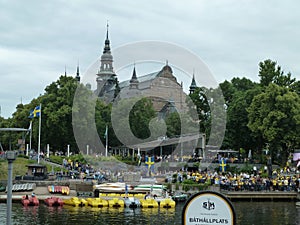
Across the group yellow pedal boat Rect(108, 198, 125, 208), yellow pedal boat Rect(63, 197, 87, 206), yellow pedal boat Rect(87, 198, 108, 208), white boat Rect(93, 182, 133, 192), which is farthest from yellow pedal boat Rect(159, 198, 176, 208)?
yellow pedal boat Rect(63, 197, 87, 206)

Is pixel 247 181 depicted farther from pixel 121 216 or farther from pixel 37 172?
pixel 37 172

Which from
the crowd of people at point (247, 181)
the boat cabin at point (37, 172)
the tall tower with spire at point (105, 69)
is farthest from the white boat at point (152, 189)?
the tall tower with spire at point (105, 69)

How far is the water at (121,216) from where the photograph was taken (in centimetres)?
2712

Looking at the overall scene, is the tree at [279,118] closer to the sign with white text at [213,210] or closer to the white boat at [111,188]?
the white boat at [111,188]

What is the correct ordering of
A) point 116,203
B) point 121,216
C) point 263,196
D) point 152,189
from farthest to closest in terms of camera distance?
point 263,196, point 152,189, point 116,203, point 121,216

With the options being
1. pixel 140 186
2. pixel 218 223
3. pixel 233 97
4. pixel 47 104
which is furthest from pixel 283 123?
pixel 218 223

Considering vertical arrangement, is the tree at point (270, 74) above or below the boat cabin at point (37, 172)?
above

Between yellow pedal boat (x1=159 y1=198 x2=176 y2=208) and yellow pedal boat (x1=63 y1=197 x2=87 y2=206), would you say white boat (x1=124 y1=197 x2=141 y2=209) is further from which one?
yellow pedal boat (x1=63 y1=197 x2=87 y2=206)

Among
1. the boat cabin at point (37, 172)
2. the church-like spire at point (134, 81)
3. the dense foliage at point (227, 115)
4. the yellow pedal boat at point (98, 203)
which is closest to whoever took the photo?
the yellow pedal boat at point (98, 203)

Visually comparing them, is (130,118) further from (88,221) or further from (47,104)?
(88,221)

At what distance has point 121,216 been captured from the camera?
96.6 ft

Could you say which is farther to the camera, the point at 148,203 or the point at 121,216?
the point at 148,203

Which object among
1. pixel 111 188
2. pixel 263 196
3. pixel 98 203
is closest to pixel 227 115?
pixel 263 196

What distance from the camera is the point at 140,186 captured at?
128ft
